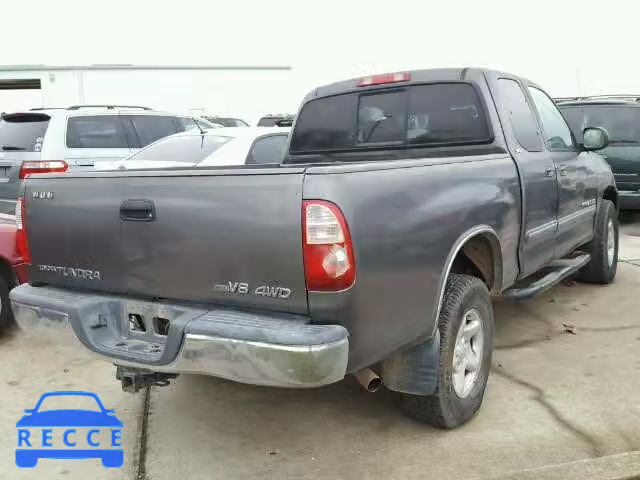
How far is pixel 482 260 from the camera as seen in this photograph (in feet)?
12.5

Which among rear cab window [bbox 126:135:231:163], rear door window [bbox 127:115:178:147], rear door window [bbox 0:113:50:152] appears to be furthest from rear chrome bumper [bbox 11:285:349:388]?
rear door window [bbox 127:115:178:147]

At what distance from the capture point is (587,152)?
565cm

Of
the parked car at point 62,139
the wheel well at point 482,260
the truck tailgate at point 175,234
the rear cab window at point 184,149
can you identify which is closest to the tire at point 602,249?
the wheel well at point 482,260

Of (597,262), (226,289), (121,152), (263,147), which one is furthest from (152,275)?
(121,152)

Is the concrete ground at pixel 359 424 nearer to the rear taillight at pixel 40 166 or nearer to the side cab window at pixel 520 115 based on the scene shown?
the side cab window at pixel 520 115

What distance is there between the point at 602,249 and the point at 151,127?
6.50m

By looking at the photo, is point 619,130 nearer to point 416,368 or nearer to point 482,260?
point 482,260

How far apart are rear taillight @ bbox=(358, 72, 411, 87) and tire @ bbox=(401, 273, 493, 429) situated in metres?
1.60

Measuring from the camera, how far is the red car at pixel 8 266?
495 centimetres

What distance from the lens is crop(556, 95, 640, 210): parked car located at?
9336 mm

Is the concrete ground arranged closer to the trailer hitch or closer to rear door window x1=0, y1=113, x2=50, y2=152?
the trailer hitch

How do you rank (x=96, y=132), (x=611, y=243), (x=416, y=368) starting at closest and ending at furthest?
(x=416, y=368)
(x=611, y=243)
(x=96, y=132)

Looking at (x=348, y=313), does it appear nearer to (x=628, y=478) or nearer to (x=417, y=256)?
(x=417, y=256)

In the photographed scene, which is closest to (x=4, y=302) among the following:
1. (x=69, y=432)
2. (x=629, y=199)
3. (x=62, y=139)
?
(x=69, y=432)
